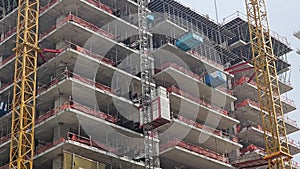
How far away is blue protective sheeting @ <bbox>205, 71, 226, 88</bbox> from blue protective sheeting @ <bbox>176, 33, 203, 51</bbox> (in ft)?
14.7

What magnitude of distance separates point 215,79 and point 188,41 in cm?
609

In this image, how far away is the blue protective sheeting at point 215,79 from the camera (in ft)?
234

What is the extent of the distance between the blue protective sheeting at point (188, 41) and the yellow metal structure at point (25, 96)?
18.2 meters

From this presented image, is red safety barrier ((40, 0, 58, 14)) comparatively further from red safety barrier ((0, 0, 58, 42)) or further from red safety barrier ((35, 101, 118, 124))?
red safety barrier ((35, 101, 118, 124))

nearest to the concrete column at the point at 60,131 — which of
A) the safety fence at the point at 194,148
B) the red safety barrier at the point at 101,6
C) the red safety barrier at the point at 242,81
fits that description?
the safety fence at the point at 194,148

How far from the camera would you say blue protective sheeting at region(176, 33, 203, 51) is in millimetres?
69550

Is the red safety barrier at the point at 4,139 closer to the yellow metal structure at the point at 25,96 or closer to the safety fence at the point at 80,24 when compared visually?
the yellow metal structure at the point at 25,96

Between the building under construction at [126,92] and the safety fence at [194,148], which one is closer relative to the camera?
the building under construction at [126,92]

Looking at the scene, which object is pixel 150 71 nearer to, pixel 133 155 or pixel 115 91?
pixel 115 91

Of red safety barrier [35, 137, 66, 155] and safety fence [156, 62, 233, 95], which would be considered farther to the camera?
safety fence [156, 62, 233, 95]

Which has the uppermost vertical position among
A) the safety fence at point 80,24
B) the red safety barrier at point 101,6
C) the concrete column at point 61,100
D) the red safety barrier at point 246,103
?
the red safety barrier at point 101,6

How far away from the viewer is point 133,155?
59.2 m

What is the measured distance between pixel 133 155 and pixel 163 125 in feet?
17.5

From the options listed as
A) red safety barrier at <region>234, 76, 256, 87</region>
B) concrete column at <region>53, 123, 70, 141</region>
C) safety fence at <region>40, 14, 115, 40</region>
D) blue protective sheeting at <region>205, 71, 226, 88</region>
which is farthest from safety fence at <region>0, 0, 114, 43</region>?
red safety barrier at <region>234, 76, 256, 87</region>
